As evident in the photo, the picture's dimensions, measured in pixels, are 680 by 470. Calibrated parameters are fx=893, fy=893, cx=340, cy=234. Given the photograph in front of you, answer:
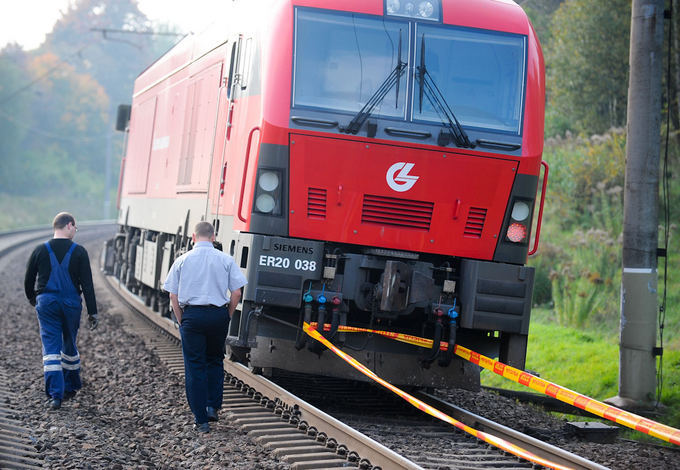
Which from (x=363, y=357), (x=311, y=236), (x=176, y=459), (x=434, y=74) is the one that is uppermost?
(x=434, y=74)

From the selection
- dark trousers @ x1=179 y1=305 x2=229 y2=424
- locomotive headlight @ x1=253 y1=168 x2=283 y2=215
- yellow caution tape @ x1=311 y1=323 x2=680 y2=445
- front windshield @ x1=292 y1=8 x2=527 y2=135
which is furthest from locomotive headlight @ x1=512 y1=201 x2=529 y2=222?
dark trousers @ x1=179 y1=305 x2=229 y2=424

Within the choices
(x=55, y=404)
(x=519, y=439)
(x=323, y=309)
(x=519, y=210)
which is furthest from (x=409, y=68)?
(x=55, y=404)

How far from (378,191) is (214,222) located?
2.11 m

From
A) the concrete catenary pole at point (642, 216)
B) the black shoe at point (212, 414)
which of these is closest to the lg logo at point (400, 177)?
the black shoe at point (212, 414)

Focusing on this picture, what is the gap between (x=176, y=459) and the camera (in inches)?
242

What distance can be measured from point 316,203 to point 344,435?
2.06m

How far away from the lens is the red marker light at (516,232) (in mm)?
7809

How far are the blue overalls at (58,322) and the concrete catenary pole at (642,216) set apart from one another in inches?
205

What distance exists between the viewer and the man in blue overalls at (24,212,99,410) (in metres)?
7.84

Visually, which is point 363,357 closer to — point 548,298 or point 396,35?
point 396,35

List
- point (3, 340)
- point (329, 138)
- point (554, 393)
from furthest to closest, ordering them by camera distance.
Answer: point (3, 340) < point (329, 138) < point (554, 393)

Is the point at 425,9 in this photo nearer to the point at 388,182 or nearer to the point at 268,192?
the point at 388,182

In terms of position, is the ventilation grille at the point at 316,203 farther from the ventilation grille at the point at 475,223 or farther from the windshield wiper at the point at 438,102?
the ventilation grille at the point at 475,223

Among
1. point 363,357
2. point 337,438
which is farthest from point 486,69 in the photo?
point 337,438
